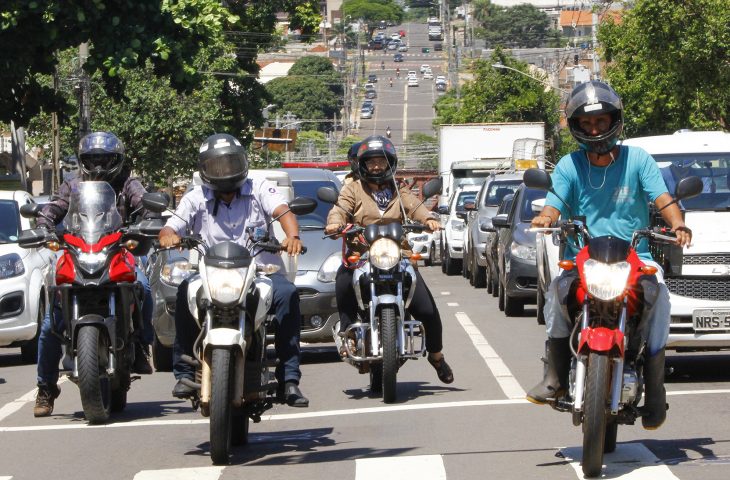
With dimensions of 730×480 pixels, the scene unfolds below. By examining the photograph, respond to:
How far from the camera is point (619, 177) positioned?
8.30 m

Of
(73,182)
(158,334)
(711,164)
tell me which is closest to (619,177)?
(73,182)

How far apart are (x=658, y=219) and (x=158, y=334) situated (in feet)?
15.4

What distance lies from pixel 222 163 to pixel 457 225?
23.6 m

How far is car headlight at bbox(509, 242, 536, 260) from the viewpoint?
20.2 metres

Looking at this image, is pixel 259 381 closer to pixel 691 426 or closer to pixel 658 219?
pixel 691 426

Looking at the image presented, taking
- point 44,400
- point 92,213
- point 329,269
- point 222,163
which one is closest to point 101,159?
point 92,213

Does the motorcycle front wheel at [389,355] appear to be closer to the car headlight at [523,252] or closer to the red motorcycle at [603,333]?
the red motorcycle at [603,333]

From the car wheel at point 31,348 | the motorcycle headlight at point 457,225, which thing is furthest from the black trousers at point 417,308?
the motorcycle headlight at point 457,225

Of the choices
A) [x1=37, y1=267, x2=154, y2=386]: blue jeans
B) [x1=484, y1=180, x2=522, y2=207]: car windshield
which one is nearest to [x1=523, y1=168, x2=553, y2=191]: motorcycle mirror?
[x1=37, y1=267, x2=154, y2=386]: blue jeans

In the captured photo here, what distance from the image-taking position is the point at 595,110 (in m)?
8.17

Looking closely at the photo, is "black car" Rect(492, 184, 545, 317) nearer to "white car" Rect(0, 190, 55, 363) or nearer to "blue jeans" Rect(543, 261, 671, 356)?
"white car" Rect(0, 190, 55, 363)

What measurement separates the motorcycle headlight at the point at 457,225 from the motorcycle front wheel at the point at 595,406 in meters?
24.7

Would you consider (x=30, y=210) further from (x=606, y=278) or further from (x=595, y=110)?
(x=606, y=278)

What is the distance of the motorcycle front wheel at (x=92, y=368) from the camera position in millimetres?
10094
